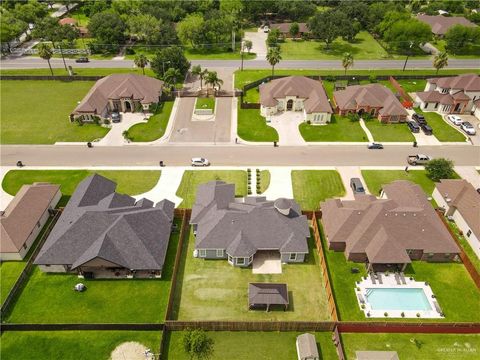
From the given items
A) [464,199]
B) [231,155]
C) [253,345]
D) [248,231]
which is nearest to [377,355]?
[253,345]

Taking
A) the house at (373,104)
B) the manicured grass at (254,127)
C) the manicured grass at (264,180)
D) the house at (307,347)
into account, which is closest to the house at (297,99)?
the manicured grass at (254,127)

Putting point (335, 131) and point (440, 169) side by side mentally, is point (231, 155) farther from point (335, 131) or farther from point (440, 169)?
point (440, 169)

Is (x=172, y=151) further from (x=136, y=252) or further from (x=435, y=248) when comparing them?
(x=435, y=248)

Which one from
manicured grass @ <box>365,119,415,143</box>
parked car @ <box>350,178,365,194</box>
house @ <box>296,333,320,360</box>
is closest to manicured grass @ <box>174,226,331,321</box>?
house @ <box>296,333,320,360</box>

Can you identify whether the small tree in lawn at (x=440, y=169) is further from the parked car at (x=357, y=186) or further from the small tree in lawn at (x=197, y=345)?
the small tree in lawn at (x=197, y=345)

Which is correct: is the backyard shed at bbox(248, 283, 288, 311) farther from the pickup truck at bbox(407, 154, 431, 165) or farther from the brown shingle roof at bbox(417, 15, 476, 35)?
the brown shingle roof at bbox(417, 15, 476, 35)
